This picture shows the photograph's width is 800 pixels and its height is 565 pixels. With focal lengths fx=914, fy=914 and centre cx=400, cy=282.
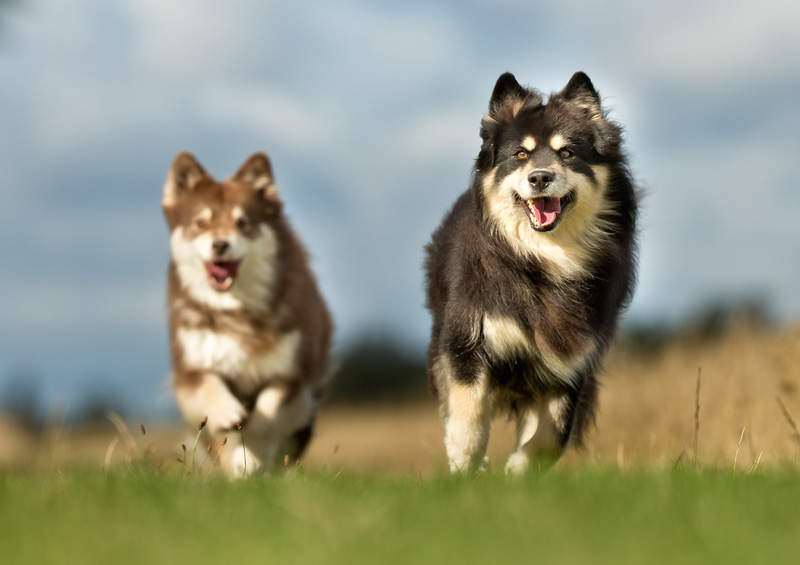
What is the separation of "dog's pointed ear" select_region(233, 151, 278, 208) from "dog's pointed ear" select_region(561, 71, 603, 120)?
3.26 metres

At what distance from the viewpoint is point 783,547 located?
10.3 feet

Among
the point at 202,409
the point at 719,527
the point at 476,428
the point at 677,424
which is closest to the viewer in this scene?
the point at 719,527

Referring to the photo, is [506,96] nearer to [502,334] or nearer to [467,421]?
[502,334]

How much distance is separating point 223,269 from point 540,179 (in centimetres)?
342

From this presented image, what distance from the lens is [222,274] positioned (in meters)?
7.94

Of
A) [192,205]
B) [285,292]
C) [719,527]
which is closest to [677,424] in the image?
[285,292]

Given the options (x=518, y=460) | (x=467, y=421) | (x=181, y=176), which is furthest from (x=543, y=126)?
(x=181, y=176)

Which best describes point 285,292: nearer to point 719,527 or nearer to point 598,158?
point 598,158

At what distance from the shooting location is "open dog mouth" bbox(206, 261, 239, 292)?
26.0 feet

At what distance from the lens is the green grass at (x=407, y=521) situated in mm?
3057

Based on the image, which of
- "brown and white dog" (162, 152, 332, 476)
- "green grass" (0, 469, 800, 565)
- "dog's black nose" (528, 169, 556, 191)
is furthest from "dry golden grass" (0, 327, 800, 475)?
"green grass" (0, 469, 800, 565)

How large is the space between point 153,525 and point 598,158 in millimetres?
3791

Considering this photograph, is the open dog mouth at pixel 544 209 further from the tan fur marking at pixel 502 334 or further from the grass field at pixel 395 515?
the grass field at pixel 395 515

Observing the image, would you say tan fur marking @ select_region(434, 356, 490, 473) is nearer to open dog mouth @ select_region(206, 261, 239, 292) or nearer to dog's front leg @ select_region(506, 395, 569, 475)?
dog's front leg @ select_region(506, 395, 569, 475)
